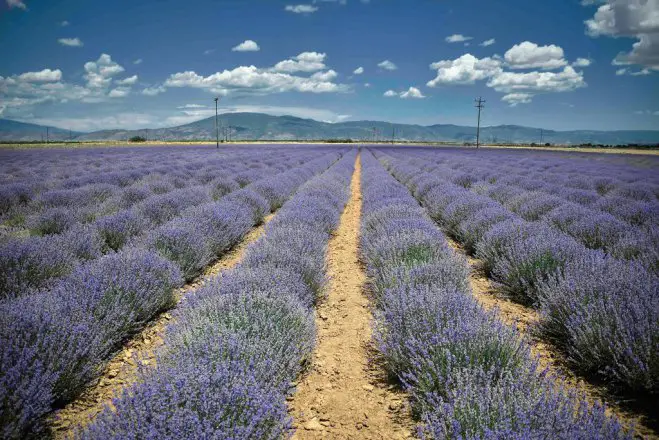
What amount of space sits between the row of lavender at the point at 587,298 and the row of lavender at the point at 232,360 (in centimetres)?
212

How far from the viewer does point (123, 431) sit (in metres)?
1.46

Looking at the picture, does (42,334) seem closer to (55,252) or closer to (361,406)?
(55,252)

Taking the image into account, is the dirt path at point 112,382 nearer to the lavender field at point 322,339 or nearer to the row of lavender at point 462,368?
the lavender field at point 322,339

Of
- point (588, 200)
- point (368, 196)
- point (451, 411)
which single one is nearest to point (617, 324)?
point (451, 411)

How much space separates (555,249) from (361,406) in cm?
294

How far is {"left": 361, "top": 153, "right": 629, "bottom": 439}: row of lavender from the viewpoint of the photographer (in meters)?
1.58

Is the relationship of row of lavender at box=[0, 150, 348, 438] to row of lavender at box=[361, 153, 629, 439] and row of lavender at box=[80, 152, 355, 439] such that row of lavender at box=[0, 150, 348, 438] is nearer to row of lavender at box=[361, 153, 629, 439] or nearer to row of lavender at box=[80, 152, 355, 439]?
row of lavender at box=[80, 152, 355, 439]

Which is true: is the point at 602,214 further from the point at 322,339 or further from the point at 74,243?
the point at 74,243

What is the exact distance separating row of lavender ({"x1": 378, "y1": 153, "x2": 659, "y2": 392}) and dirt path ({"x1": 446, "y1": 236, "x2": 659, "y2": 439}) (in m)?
0.11

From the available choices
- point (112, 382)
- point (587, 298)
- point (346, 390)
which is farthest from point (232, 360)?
point (587, 298)

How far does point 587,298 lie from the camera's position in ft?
9.41

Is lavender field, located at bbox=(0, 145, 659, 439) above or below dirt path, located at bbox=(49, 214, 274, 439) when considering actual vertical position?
above

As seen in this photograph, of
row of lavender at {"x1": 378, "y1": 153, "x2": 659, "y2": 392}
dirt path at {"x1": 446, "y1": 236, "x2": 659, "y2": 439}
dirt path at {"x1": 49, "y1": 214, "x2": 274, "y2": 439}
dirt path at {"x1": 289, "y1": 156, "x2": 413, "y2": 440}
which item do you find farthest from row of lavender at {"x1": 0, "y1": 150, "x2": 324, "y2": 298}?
row of lavender at {"x1": 378, "y1": 153, "x2": 659, "y2": 392}

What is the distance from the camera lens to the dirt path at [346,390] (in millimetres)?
2186
